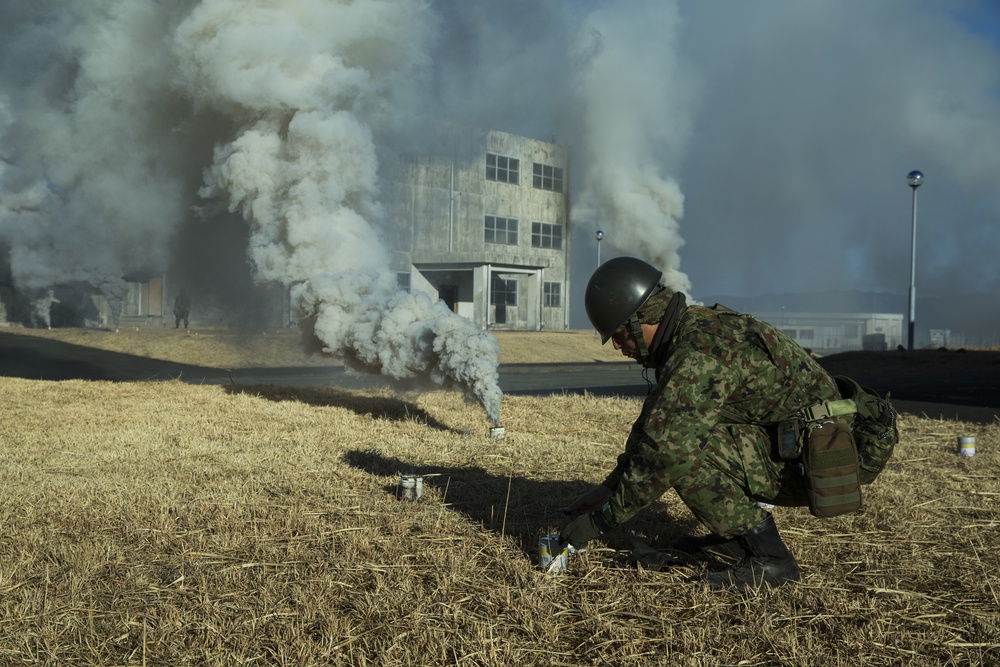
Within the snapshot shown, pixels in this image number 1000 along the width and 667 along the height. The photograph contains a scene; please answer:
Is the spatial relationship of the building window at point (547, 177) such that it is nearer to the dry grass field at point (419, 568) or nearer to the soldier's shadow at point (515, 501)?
the dry grass field at point (419, 568)

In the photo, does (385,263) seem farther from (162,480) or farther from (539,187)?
(539,187)

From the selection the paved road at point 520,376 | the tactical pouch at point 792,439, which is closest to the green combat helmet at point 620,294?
the tactical pouch at point 792,439

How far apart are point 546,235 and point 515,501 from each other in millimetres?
41293

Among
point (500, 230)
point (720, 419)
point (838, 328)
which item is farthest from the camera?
point (838, 328)

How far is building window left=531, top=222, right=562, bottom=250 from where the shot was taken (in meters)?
45.8

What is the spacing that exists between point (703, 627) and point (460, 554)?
4.67 feet

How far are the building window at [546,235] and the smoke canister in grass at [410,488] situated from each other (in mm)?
40438

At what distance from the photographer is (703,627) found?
11.3ft

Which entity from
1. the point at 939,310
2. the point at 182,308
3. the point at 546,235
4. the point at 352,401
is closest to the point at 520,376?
the point at 352,401

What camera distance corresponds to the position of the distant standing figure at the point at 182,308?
2162 centimetres

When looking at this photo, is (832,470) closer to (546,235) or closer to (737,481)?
(737,481)

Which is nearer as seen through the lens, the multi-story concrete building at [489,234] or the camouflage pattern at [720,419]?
the camouflage pattern at [720,419]

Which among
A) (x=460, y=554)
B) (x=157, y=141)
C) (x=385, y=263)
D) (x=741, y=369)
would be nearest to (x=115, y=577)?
(x=460, y=554)

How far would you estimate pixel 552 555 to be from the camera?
414 cm
